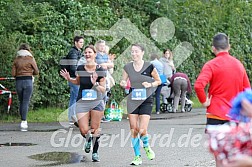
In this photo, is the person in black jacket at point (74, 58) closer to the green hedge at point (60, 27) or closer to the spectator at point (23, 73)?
the spectator at point (23, 73)

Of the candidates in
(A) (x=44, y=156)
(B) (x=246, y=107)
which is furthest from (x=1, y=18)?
(B) (x=246, y=107)

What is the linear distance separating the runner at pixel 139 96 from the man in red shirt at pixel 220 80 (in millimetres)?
2581

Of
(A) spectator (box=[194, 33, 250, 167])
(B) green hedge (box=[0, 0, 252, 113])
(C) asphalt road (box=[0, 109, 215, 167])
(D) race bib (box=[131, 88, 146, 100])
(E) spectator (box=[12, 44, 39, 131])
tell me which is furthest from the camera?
(B) green hedge (box=[0, 0, 252, 113])

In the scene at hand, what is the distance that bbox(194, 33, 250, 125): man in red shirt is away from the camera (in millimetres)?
7711

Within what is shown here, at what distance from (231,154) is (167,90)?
16708mm

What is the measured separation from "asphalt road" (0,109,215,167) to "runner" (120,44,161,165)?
423mm

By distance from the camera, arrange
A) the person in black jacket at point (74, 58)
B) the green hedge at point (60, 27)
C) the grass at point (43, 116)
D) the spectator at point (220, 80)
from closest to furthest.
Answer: the spectator at point (220, 80)
the person in black jacket at point (74, 58)
the grass at point (43, 116)
the green hedge at point (60, 27)

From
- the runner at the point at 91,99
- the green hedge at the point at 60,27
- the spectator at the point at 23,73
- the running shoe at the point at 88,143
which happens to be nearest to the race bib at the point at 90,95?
the runner at the point at 91,99

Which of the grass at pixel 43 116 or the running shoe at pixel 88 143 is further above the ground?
the running shoe at pixel 88 143

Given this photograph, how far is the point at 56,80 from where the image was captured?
17.9 m

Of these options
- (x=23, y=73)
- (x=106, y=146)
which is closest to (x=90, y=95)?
(x=106, y=146)

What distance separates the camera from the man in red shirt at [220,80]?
771 cm

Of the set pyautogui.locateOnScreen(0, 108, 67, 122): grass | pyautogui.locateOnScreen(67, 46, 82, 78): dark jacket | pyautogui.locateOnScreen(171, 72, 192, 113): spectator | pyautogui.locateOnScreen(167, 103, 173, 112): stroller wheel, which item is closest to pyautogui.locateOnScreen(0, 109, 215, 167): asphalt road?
pyautogui.locateOnScreen(0, 108, 67, 122): grass

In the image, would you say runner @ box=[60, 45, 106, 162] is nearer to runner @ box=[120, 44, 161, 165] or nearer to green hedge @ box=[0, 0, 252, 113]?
runner @ box=[120, 44, 161, 165]
